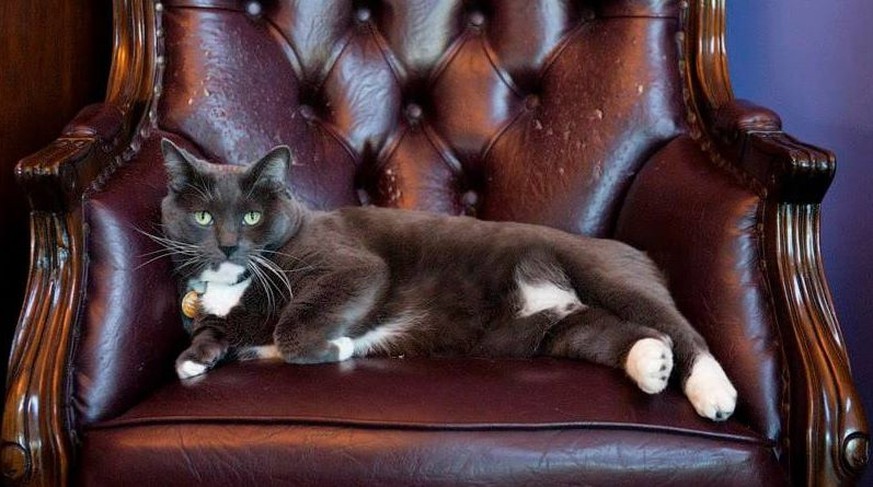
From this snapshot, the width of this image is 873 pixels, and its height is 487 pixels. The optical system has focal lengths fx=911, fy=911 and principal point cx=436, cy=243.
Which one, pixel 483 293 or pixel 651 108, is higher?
pixel 651 108

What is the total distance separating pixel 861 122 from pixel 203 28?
115 centimetres

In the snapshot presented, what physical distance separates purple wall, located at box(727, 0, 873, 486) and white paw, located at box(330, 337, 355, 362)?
94 centimetres

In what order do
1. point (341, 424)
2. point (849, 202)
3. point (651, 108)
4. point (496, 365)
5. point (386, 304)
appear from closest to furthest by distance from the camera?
point (341, 424)
point (496, 365)
point (386, 304)
point (651, 108)
point (849, 202)

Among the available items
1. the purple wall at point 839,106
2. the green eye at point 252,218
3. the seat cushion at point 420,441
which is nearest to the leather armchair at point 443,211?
the seat cushion at point 420,441

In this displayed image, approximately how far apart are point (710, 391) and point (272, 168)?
0.69 metres

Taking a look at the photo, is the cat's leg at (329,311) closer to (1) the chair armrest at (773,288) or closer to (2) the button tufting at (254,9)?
(1) the chair armrest at (773,288)

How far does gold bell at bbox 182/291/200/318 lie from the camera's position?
1.30 m

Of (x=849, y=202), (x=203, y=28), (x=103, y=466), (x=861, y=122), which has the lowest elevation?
(x=103, y=466)

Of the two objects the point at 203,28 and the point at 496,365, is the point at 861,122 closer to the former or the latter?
the point at 496,365

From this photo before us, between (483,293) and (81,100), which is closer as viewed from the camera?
(483,293)

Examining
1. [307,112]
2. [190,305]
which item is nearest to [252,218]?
[190,305]

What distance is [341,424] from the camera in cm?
98

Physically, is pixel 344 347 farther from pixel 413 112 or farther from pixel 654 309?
pixel 413 112

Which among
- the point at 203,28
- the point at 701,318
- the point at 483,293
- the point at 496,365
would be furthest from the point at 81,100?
the point at 701,318
